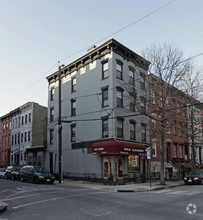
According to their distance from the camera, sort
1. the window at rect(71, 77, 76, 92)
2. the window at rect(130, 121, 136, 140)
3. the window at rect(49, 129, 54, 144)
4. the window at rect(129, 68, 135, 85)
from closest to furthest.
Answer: the window at rect(130, 121, 136, 140) < the window at rect(129, 68, 135, 85) < the window at rect(71, 77, 76, 92) < the window at rect(49, 129, 54, 144)

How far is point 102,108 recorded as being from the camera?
2505 cm

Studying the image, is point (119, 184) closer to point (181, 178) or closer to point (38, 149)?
point (181, 178)

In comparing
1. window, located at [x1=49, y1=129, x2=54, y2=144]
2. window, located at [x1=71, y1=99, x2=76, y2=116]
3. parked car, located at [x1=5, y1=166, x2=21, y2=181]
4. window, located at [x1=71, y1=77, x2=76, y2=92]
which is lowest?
parked car, located at [x1=5, y1=166, x2=21, y2=181]

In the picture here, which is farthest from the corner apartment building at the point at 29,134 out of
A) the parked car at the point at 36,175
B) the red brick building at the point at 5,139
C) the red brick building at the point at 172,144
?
the red brick building at the point at 172,144

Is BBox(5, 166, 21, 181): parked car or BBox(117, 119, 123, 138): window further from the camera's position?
BBox(5, 166, 21, 181): parked car

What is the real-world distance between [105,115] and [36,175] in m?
8.59

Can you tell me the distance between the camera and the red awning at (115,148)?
71.1ft

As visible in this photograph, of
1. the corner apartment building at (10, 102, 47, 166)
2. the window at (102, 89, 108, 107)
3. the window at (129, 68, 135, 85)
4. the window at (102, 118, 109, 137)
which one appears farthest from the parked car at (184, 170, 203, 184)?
the corner apartment building at (10, 102, 47, 166)

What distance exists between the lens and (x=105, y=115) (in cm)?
2453

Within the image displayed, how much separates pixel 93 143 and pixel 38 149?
1262 cm

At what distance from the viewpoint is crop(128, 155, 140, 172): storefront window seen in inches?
970

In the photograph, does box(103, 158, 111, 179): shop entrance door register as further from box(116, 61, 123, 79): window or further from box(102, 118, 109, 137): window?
box(116, 61, 123, 79): window

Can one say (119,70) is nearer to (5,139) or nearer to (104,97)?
(104,97)

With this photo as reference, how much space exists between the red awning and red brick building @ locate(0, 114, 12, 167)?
28335mm
